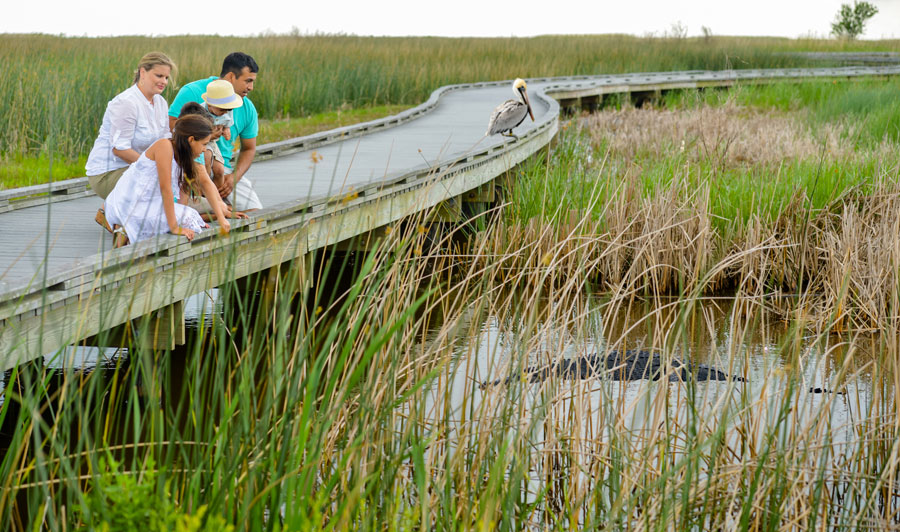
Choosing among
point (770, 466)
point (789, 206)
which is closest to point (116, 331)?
point (770, 466)

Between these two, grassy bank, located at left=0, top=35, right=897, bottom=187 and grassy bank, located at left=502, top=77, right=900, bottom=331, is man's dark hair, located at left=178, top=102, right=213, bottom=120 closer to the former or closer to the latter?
grassy bank, located at left=0, top=35, right=897, bottom=187

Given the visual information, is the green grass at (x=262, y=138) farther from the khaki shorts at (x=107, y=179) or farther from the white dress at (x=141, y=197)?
the white dress at (x=141, y=197)

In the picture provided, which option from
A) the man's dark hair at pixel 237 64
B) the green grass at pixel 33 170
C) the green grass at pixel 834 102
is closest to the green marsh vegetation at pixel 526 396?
the man's dark hair at pixel 237 64

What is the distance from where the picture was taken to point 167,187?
397 centimetres

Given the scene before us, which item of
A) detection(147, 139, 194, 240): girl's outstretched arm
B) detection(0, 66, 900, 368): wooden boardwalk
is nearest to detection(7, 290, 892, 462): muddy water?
detection(0, 66, 900, 368): wooden boardwalk

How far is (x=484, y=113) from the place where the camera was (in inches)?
495

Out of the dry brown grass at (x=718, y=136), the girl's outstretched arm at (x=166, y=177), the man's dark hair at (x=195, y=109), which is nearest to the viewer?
the girl's outstretched arm at (x=166, y=177)

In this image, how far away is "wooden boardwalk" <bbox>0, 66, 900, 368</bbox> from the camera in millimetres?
2955

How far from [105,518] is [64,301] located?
159cm

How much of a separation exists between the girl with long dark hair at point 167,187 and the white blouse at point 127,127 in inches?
16.2

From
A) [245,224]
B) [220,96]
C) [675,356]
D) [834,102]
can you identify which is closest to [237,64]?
[220,96]

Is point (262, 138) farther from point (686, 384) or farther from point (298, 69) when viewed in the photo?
point (686, 384)

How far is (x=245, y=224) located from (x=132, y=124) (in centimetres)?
92

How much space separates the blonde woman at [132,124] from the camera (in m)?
4.49
